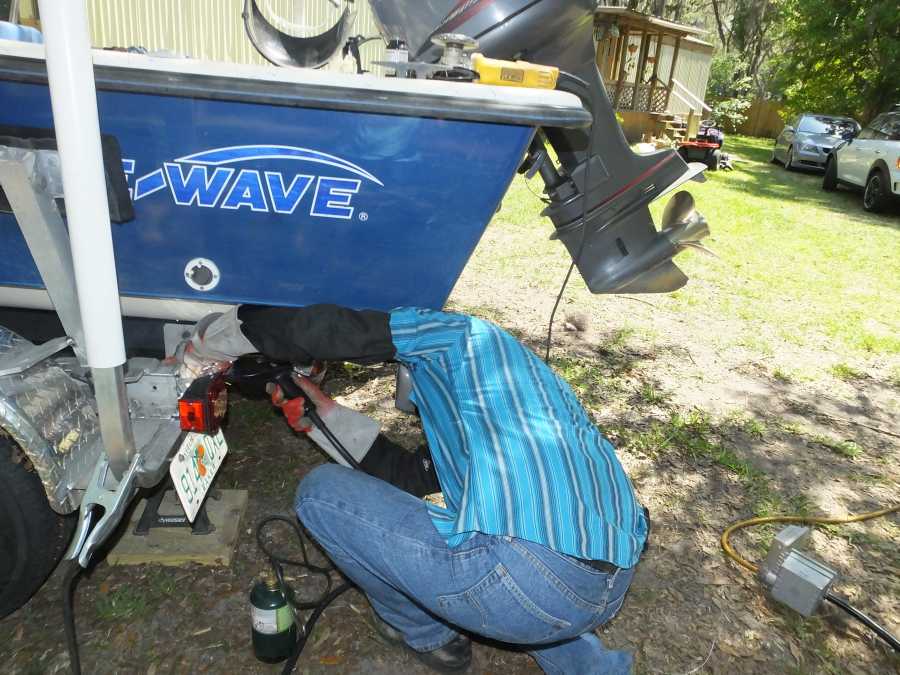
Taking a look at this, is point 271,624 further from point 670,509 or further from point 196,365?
point 670,509

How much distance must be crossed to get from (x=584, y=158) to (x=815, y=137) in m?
12.8

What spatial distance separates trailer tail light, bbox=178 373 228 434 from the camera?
1745mm

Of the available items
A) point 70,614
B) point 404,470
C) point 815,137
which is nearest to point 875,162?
point 815,137

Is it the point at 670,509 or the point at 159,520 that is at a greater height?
the point at 159,520

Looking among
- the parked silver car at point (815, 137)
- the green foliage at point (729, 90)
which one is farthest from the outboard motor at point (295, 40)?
the green foliage at point (729, 90)

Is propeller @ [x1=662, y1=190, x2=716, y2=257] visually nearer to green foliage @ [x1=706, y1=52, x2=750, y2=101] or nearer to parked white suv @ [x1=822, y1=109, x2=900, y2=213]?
parked white suv @ [x1=822, y1=109, x2=900, y2=213]

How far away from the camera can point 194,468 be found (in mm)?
1867

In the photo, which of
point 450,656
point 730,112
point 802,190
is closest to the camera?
point 450,656

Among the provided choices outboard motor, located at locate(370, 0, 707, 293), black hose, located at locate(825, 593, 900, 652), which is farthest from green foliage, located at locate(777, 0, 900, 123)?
black hose, located at locate(825, 593, 900, 652)

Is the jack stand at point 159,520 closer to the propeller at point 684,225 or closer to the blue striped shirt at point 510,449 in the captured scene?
the blue striped shirt at point 510,449

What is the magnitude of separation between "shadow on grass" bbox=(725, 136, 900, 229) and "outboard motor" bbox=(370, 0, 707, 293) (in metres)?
7.48

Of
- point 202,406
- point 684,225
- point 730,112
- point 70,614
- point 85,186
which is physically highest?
point 85,186

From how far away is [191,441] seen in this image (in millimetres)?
1871

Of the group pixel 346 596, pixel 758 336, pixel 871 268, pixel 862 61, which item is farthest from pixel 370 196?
pixel 862 61
